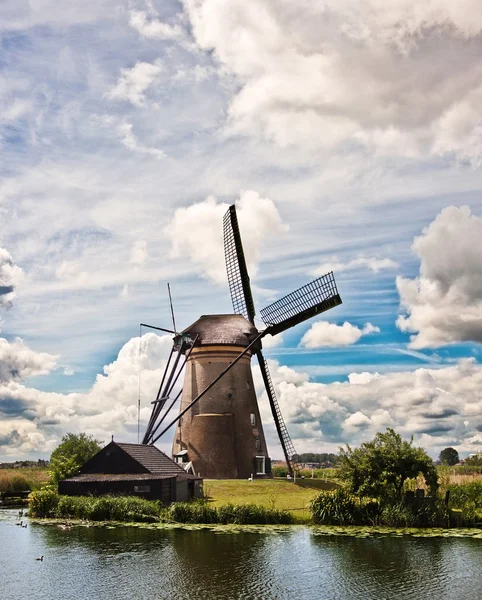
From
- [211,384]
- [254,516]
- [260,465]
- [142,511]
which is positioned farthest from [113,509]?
[260,465]

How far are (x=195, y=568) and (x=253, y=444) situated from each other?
24.7m

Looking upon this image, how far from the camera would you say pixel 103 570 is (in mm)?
20047

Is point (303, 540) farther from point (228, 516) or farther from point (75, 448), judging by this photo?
point (75, 448)

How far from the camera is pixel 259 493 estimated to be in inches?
1516

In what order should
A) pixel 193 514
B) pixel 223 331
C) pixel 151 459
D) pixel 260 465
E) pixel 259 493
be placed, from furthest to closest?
pixel 223 331 → pixel 260 465 → pixel 259 493 → pixel 151 459 → pixel 193 514

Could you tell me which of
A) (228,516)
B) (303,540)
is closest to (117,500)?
(228,516)

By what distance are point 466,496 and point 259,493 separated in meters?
13.3

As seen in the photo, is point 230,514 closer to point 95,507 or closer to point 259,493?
point 95,507

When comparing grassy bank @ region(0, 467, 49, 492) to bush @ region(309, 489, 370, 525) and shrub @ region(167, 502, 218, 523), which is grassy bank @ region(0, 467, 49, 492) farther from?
bush @ region(309, 489, 370, 525)

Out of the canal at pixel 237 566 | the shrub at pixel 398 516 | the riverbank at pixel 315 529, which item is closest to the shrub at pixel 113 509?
the riverbank at pixel 315 529

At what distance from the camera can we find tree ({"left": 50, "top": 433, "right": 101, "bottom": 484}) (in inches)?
1575

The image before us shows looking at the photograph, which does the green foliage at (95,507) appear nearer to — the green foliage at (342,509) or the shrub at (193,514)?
the shrub at (193,514)

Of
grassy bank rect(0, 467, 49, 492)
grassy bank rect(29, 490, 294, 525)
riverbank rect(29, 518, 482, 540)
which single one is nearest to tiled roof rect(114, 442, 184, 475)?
grassy bank rect(29, 490, 294, 525)

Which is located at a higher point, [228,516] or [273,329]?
[273,329]
